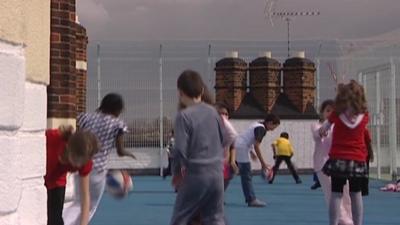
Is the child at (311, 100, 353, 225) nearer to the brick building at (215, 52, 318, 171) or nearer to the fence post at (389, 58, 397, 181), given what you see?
the fence post at (389, 58, 397, 181)

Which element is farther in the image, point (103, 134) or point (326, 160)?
point (326, 160)

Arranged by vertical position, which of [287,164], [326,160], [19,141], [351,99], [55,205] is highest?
[351,99]

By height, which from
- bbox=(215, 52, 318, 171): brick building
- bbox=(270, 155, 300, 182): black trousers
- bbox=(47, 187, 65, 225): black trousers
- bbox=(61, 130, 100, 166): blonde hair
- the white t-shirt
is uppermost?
bbox=(215, 52, 318, 171): brick building

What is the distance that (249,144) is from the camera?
49.9 feet

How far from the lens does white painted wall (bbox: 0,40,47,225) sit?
290cm

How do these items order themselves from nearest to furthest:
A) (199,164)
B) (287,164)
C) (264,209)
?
(199,164)
(264,209)
(287,164)

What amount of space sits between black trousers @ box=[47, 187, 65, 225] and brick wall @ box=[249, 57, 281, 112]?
26789mm

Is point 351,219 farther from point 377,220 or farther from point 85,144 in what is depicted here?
point 85,144

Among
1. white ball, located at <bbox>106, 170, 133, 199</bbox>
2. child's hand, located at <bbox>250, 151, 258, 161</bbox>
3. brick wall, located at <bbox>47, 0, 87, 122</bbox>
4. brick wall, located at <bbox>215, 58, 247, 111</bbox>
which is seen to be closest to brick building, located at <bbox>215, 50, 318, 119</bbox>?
brick wall, located at <bbox>215, 58, 247, 111</bbox>

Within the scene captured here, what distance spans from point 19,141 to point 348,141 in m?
6.31

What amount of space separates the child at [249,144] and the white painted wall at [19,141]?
10852mm

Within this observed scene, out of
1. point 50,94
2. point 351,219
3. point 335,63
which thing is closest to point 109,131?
point 50,94

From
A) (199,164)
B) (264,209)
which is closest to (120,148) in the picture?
→ (199,164)

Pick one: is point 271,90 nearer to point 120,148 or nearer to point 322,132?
point 322,132
